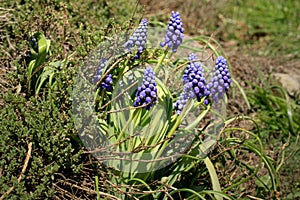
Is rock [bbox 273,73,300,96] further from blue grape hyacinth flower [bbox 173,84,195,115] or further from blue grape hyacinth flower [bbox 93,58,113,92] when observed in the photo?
blue grape hyacinth flower [bbox 93,58,113,92]

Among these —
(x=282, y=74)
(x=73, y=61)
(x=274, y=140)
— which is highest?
(x=73, y=61)

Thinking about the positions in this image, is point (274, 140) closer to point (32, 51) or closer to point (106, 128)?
point (106, 128)

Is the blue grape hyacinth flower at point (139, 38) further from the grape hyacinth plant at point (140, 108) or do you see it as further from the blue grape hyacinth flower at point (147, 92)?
the blue grape hyacinth flower at point (147, 92)

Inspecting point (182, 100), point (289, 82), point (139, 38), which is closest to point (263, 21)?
point (289, 82)

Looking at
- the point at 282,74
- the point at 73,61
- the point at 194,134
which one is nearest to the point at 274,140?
the point at 282,74

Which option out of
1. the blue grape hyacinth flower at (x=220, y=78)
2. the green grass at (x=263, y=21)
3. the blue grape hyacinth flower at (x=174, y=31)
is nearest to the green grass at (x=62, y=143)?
the blue grape hyacinth flower at (x=174, y=31)

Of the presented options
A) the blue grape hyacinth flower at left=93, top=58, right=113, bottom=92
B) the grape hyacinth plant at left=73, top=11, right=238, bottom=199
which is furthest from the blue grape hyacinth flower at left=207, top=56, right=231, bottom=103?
the blue grape hyacinth flower at left=93, top=58, right=113, bottom=92
